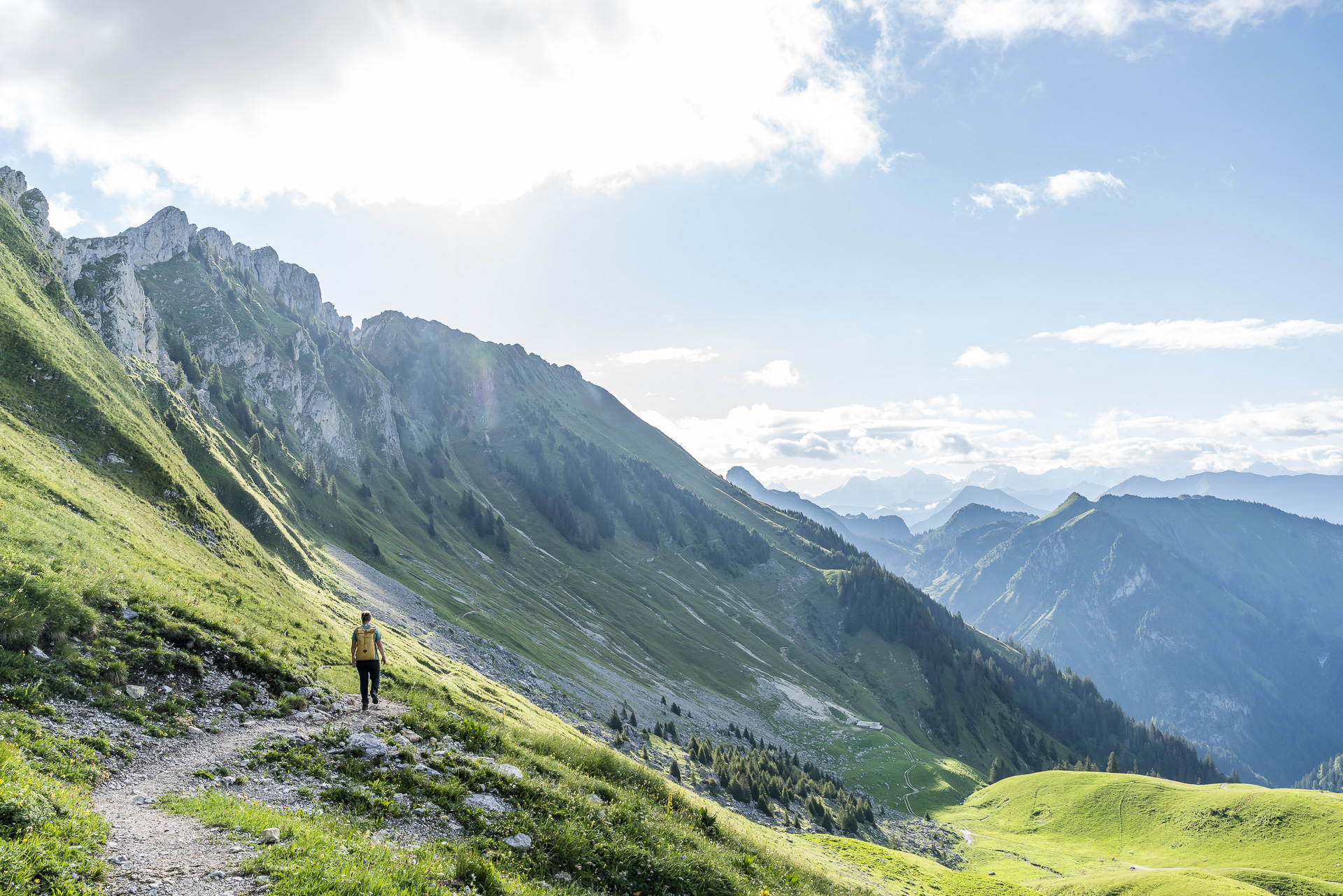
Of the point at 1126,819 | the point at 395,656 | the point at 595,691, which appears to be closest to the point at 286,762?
the point at 395,656

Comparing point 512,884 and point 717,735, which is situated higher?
point 512,884

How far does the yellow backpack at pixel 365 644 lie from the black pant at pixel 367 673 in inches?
9.9

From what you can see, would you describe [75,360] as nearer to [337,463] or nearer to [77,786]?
[77,786]

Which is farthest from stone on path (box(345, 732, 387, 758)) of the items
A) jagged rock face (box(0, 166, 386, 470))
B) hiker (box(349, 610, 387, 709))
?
jagged rock face (box(0, 166, 386, 470))

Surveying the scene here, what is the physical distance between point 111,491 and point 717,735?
9996cm

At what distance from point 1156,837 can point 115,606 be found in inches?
4129

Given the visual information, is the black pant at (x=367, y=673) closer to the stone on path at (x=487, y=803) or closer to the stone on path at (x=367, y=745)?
the stone on path at (x=367, y=745)

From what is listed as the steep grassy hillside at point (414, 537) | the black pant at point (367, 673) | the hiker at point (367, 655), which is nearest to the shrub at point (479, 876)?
the hiker at point (367, 655)

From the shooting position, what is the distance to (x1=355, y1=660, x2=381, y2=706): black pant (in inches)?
886

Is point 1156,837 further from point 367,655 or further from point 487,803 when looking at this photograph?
point 367,655

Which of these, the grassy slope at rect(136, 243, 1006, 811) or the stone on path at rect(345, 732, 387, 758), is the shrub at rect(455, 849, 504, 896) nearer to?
the stone on path at rect(345, 732, 387, 758)

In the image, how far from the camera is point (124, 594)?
20.8 metres

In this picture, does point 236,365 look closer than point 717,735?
No

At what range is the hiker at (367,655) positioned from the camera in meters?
22.2
